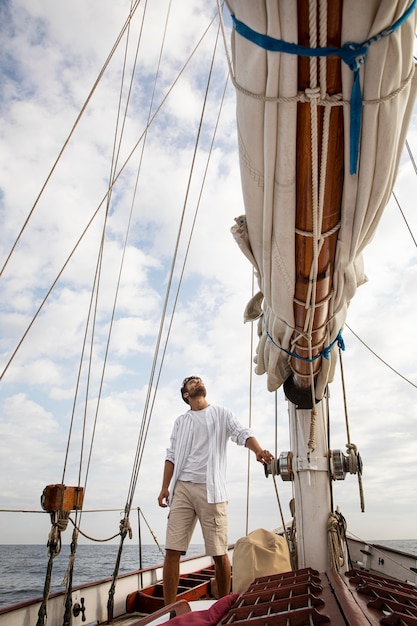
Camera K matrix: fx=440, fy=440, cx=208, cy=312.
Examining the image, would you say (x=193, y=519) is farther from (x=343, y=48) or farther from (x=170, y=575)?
(x=343, y=48)

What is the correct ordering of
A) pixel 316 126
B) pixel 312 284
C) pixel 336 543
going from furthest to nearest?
pixel 336 543
pixel 312 284
pixel 316 126

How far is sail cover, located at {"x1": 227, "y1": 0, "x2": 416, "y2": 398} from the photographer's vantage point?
1.11 metres

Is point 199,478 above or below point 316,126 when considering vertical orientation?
below

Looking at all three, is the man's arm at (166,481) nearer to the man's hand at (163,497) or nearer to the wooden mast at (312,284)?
the man's hand at (163,497)

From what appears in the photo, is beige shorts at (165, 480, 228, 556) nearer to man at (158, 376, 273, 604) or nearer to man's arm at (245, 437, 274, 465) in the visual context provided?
man at (158, 376, 273, 604)

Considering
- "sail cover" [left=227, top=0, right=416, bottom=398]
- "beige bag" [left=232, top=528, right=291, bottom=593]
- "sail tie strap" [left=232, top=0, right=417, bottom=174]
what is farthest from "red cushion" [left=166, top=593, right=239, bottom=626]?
"sail tie strap" [left=232, top=0, right=417, bottom=174]

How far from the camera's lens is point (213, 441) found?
2.79 meters

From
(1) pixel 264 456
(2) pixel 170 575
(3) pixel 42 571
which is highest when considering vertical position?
(1) pixel 264 456

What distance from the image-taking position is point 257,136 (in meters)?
1.39

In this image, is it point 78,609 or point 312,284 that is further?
point 78,609

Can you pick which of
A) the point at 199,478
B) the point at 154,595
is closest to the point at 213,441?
the point at 199,478

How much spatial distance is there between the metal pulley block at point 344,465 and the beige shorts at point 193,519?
0.70m

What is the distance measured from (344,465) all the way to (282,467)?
0.38m

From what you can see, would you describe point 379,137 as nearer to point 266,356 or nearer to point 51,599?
point 266,356
